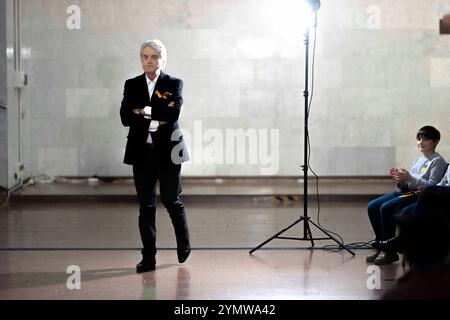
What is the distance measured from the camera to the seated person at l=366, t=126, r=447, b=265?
18.5 feet

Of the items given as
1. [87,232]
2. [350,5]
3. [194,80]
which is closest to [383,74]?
[350,5]

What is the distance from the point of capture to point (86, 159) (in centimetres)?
1031

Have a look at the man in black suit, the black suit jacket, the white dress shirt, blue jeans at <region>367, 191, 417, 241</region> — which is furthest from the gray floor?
the white dress shirt

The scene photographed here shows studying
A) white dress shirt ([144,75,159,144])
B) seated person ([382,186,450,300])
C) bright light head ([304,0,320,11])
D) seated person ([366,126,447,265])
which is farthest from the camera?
bright light head ([304,0,320,11])

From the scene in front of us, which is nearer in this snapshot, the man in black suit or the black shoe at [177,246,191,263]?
the man in black suit

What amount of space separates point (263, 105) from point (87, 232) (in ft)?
13.0

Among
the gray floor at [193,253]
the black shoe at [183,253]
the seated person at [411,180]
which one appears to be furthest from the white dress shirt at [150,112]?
the seated person at [411,180]

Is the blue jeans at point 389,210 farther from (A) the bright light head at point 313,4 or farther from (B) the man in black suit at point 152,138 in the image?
(A) the bright light head at point 313,4

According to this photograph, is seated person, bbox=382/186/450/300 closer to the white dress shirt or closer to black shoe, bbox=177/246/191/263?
the white dress shirt

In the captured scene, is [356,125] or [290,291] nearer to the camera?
[290,291]

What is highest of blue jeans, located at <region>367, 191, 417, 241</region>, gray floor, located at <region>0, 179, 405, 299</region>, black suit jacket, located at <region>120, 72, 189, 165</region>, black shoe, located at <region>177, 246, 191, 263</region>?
black suit jacket, located at <region>120, 72, 189, 165</region>

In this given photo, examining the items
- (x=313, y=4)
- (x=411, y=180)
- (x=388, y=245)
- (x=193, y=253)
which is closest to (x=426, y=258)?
(x=388, y=245)

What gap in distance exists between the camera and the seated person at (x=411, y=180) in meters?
5.64

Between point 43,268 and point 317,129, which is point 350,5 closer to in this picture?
point 317,129
